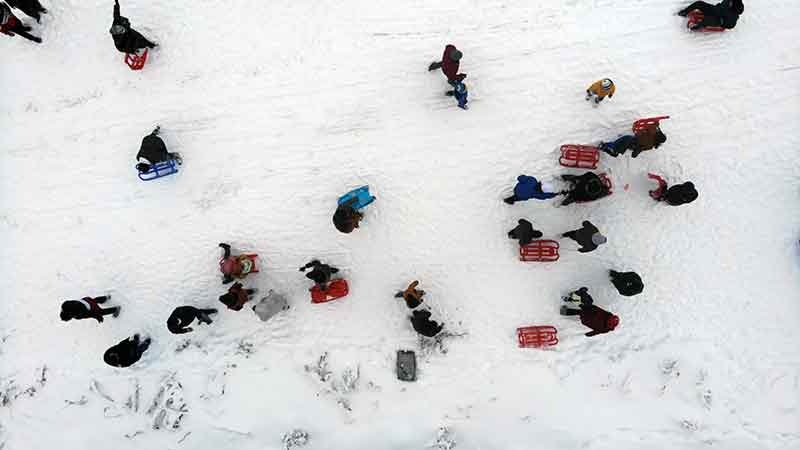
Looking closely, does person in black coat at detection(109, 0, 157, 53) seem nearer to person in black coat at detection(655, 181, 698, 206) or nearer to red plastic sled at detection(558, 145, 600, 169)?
red plastic sled at detection(558, 145, 600, 169)

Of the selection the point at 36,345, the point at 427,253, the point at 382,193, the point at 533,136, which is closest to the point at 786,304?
the point at 533,136

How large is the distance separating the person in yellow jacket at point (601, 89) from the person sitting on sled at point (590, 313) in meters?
4.49

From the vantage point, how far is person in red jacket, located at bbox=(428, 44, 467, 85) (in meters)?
10.5

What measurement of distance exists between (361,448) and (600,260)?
7.32 m

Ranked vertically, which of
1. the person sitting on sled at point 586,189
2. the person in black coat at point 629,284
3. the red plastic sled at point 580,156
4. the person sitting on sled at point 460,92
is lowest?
the person in black coat at point 629,284

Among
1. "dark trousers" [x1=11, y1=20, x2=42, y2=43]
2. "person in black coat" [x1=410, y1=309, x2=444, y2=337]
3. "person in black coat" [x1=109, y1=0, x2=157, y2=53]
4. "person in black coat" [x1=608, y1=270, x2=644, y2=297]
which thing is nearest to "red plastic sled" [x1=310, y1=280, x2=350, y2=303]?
"person in black coat" [x1=410, y1=309, x2=444, y2=337]

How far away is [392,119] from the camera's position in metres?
12.0

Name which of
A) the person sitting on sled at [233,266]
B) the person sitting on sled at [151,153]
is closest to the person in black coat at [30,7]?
the person sitting on sled at [151,153]

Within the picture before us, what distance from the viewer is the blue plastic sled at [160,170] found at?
11641 mm

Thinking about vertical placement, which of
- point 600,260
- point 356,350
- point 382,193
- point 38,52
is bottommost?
point 356,350

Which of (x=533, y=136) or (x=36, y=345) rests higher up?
(x=533, y=136)

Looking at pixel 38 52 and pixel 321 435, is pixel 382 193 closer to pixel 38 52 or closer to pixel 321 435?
pixel 321 435

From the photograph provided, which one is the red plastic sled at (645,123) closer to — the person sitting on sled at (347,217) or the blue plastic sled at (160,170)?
the person sitting on sled at (347,217)

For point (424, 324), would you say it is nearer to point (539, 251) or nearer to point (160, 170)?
point (539, 251)
